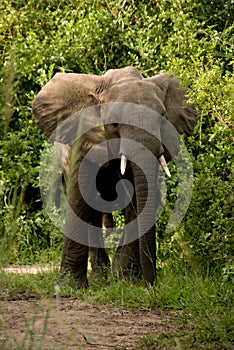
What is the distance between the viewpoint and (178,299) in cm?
570

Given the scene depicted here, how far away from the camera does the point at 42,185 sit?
10.2 metres

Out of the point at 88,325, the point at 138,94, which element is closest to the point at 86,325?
the point at 88,325

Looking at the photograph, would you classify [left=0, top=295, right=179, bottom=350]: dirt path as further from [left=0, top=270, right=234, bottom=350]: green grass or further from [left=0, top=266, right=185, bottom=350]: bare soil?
[left=0, top=270, right=234, bottom=350]: green grass

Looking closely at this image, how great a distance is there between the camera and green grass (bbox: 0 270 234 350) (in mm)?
4445

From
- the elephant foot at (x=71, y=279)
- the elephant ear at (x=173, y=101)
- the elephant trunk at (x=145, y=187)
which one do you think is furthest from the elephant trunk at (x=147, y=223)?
the elephant ear at (x=173, y=101)

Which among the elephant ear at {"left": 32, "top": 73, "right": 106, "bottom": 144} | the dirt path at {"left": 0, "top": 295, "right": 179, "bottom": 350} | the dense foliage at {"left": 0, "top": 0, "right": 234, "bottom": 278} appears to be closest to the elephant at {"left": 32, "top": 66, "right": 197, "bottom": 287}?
the elephant ear at {"left": 32, "top": 73, "right": 106, "bottom": 144}

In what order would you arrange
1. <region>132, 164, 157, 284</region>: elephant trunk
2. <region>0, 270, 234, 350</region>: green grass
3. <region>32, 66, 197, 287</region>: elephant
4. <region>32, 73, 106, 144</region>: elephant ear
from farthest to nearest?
<region>32, 73, 106, 144</region>: elephant ear
<region>32, 66, 197, 287</region>: elephant
<region>132, 164, 157, 284</region>: elephant trunk
<region>0, 270, 234, 350</region>: green grass

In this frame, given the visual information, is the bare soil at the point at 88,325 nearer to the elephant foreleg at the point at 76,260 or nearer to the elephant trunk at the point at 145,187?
the elephant trunk at the point at 145,187

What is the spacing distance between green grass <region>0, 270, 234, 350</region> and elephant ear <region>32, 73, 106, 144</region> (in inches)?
56.6

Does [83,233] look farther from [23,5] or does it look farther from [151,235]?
[23,5]

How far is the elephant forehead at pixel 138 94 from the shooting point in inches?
282

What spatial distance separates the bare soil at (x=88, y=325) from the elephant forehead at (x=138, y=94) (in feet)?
6.74

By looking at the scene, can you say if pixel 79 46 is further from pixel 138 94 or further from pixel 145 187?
pixel 145 187

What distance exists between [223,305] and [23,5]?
7.22 metres
